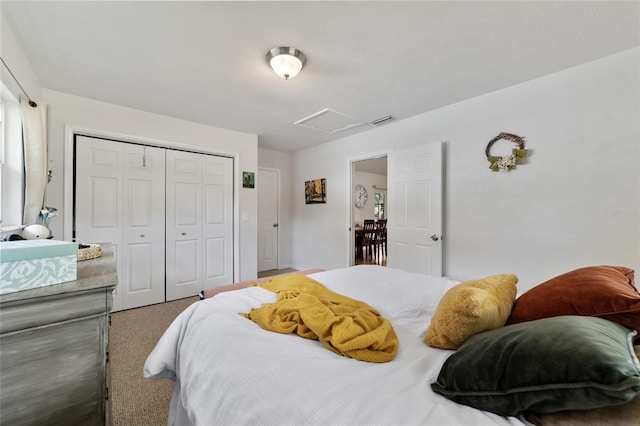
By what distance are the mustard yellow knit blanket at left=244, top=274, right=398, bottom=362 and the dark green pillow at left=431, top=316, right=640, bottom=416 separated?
9.6 inches

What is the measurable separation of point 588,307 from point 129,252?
3781 mm

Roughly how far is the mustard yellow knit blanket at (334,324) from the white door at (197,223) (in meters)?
2.52

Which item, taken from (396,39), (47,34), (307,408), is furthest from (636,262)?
(47,34)

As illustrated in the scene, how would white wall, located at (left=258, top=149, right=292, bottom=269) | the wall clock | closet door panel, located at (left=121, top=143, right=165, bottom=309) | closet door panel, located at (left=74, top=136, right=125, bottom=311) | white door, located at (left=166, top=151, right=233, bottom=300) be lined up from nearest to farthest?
1. closet door panel, located at (left=74, top=136, right=125, bottom=311)
2. closet door panel, located at (left=121, top=143, right=165, bottom=309)
3. white door, located at (left=166, top=151, right=233, bottom=300)
4. white wall, located at (left=258, top=149, right=292, bottom=269)
5. the wall clock

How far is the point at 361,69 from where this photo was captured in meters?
2.16

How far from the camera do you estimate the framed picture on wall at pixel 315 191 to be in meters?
4.49

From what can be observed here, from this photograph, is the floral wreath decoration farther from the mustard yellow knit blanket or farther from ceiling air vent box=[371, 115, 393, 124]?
the mustard yellow knit blanket

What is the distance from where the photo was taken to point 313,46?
1.85 meters

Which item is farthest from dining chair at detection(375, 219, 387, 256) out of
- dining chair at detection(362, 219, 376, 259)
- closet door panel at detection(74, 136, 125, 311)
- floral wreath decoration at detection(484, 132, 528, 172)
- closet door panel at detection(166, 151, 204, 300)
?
closet door panel at detection(74, 136, 125, 311)

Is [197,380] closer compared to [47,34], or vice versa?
[197,380]

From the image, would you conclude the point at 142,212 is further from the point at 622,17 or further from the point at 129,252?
the point at 622,17

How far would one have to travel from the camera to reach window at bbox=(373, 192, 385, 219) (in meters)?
8.29

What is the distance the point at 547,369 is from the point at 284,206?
4.80 m

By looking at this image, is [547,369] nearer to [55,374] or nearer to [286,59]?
[55,374]
